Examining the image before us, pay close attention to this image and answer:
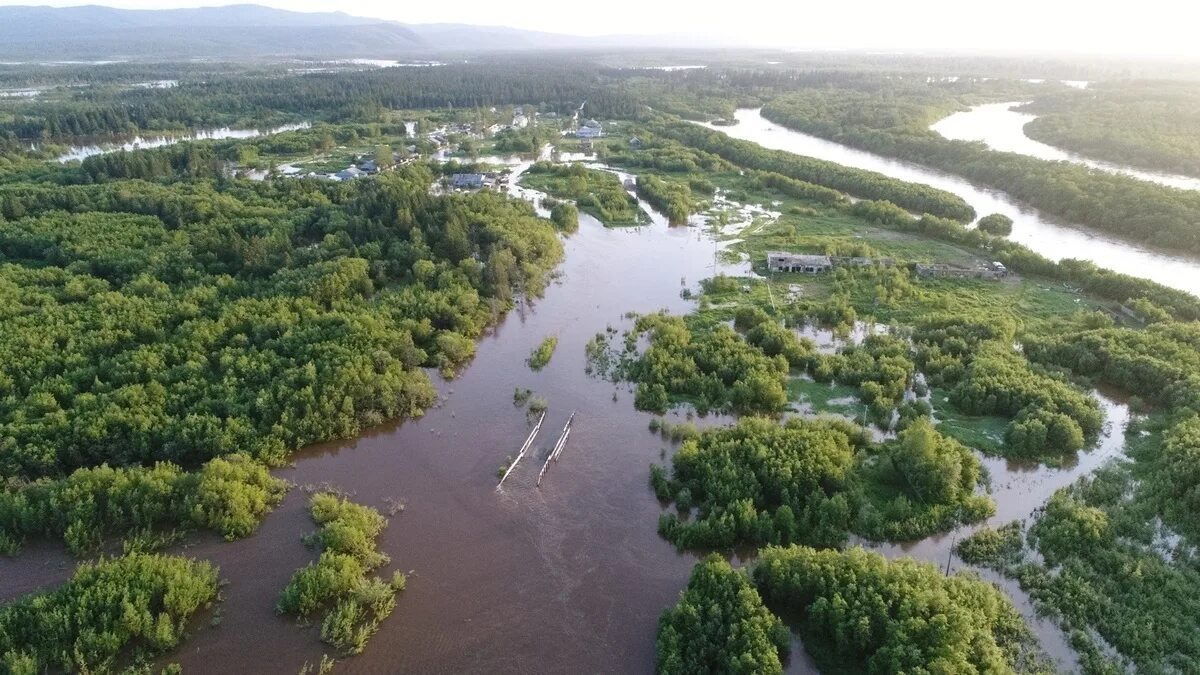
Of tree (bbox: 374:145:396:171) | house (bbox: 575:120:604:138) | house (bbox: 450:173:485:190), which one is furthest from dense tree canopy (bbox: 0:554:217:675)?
house (bbox: 575:120:604:138)

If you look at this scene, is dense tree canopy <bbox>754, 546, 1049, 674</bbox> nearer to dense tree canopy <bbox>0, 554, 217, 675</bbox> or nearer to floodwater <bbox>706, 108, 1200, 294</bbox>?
dense tree canopy <bbox>0, 554, 217, 675</bbox>

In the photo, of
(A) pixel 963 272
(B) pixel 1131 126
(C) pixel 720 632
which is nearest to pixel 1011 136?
(B) pixel 1131 126

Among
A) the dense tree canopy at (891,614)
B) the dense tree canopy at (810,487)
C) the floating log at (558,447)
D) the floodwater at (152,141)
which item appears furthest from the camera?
the floodwater at (152,141)

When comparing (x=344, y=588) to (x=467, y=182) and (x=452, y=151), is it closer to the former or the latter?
(x=467, y=182)

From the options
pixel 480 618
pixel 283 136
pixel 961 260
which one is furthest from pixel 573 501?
pixel 283 136

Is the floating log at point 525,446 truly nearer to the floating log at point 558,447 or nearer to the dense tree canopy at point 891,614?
the floating log at point 558,447

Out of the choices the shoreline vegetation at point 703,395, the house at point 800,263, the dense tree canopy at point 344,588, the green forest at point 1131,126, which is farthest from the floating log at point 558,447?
the green forest at point 1131,126

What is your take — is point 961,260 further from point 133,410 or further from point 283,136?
point 283,136
